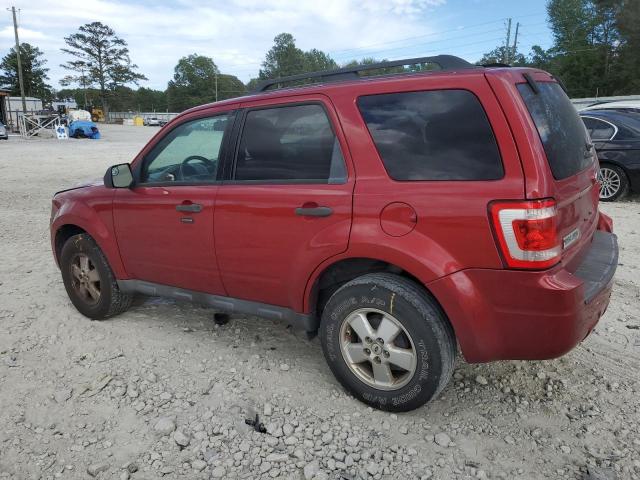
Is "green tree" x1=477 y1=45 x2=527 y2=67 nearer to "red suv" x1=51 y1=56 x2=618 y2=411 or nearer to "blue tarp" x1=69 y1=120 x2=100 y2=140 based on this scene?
"blue tarp" x1=69 y1=120 x2=100 y2=140

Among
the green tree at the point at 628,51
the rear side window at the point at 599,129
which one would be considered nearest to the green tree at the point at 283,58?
the green tree at the point at 628,51

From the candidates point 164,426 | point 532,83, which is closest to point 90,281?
point 164,426

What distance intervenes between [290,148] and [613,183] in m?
7.66

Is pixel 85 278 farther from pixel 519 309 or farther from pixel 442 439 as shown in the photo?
pixel 519 309

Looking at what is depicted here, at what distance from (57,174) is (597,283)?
48.5ft

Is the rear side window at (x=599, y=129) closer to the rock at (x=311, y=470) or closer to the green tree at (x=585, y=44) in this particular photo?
the rock at (x=311, y=470)

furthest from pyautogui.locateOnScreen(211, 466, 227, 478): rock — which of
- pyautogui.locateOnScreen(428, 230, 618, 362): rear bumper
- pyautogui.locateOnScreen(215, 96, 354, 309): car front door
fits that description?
pyautogui.locateOnScreen(428, 230, 618, 362): rear bumper

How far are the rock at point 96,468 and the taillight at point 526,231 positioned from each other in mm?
2235

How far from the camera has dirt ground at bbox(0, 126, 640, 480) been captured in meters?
2.54

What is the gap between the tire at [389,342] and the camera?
2627mm

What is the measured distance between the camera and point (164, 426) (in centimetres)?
285

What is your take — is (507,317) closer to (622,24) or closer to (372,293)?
(372,293)

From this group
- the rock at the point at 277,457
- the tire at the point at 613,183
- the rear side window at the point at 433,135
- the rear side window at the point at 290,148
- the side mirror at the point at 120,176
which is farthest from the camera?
the tire at the point at 613,183

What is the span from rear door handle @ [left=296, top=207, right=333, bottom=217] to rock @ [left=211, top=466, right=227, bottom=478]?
4.61 ft
